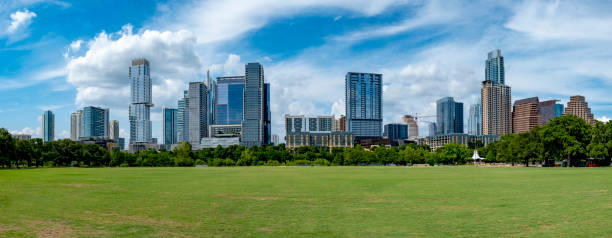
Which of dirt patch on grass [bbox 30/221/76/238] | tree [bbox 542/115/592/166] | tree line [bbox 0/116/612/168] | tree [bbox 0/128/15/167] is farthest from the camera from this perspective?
tree [bbox 0/128/15/167]

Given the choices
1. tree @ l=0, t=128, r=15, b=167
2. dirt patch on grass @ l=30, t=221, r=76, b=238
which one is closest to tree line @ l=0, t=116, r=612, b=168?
tree @ l=0, t=128, r=15, b=167

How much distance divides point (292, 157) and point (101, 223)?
122450 millimetres

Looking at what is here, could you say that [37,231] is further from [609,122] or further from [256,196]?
[609,122]

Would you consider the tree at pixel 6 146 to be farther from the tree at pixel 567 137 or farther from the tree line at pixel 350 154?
the tree at pixel 567 137

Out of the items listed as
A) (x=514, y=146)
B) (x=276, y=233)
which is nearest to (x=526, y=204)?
(x=276, y=233)

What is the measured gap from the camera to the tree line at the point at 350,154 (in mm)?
74250

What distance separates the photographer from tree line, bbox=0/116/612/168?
74250 mm

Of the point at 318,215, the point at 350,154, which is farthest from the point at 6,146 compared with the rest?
the point at 350,154

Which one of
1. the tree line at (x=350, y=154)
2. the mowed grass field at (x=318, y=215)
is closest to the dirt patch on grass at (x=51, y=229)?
the mowed grass field at (x=318, y=215)

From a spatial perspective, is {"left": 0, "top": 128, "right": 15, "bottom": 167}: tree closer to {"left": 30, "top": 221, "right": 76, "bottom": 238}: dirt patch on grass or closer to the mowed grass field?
the mowed grass field

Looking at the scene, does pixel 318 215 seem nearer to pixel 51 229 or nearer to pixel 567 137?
pixel 51 229

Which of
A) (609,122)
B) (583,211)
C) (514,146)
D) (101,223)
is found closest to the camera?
(101,223)

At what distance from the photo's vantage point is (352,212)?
16.5 meters

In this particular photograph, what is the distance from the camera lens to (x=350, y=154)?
131750mm
